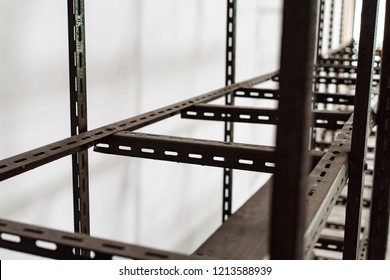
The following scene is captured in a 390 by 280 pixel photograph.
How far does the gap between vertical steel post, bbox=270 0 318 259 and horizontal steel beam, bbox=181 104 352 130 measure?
76 centimetres

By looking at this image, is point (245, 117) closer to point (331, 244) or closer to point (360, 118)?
point (360, 118)

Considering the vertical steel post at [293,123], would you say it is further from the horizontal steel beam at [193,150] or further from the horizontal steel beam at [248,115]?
the horizontal steel beam at [248,115]

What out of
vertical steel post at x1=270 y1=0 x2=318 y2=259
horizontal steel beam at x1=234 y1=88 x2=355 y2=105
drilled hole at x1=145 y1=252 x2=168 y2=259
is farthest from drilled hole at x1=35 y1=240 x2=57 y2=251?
horizontal steel beam at x1=234 y1=88 x2=355 y2=105

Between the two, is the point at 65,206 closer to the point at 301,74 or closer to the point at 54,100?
the point at 54,100

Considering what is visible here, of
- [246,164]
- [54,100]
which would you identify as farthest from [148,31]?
[246,164]

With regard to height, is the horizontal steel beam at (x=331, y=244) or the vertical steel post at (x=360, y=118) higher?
the vertical steel post at (x=360, y=118)

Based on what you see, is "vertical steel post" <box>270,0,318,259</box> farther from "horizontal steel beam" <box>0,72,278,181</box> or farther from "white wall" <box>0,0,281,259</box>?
"horizontal steel beam" <box>0,72,278,181</box>

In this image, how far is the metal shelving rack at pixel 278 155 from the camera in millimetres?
501

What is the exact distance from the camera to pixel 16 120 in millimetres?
1045

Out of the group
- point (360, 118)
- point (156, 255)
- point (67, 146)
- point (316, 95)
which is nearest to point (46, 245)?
point (156, 255)

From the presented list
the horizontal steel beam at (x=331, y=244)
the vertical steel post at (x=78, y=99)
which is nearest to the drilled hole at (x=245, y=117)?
the vertical steel post at (x=78, y=99)

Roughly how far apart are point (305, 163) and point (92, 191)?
34.6 inches

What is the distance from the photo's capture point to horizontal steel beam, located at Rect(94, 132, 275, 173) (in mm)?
940

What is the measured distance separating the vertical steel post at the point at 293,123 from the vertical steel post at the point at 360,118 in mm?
530
